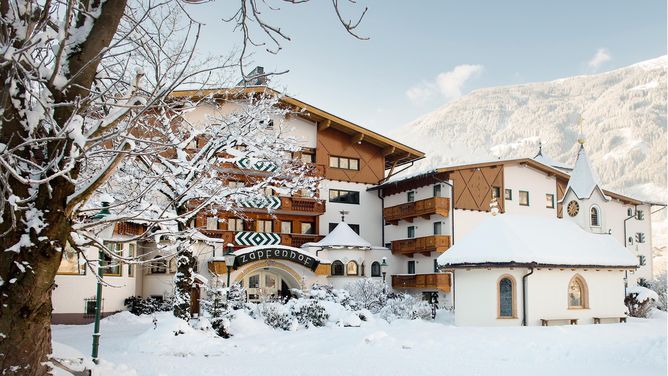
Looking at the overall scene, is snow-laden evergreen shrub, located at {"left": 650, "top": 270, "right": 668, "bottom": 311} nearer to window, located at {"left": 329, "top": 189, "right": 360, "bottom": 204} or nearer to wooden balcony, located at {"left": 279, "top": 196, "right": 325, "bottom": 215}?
window, located at {"left": 329, "top": 189, "right": 360, "bottom": 204}

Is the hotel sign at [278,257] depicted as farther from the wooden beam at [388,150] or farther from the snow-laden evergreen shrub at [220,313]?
the snow-laden evergreen shrub at [220,313]

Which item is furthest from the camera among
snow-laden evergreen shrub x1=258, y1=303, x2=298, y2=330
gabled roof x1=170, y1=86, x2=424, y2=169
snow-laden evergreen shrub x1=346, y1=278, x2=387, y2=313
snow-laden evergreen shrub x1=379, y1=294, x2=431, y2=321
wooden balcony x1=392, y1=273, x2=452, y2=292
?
gabled roof x1=170, y1=86, x2=424, y2=169

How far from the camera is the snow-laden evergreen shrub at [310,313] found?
79.4ft

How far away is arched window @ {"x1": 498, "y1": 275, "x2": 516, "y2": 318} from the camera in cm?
2556

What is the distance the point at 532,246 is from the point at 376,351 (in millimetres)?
11384

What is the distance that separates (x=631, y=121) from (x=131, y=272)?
5950 inches

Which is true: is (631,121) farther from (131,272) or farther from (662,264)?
(131,272)

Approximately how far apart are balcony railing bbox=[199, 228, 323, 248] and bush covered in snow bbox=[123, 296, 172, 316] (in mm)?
5290

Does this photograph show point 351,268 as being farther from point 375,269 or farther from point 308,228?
point 308,228

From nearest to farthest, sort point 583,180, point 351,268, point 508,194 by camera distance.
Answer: point 583,180, point 351,268, point 508,194

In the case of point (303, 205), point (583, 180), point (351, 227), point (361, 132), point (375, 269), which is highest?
point (361, 132)

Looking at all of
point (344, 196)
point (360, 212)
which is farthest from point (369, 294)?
point (344, 196)

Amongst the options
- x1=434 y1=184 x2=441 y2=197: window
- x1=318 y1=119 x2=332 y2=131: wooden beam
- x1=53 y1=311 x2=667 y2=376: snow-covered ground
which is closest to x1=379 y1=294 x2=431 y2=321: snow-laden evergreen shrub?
x1=53 y1=311 x2=667 y2=376: snow-covered ground

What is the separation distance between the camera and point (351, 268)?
37781 millimetres
